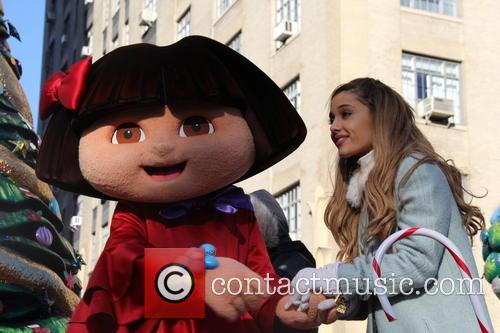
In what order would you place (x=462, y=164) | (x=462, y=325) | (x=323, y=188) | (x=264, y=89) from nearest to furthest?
1. (x=462, y=325)
2. (x=264, y=89)
3. (x=323, y=188)
4. (x=462, y=164)

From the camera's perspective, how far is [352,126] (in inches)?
109

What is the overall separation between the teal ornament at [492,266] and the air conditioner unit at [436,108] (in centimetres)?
752

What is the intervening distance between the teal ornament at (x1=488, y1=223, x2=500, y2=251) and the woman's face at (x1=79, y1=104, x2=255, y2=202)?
3.38m

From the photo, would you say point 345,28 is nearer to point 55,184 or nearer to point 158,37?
point 158,37

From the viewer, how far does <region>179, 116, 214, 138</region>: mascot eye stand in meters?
2.65

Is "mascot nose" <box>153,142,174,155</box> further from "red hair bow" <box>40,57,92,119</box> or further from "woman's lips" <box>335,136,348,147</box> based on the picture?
"woman's lips" <box>335,136,348,147</box>

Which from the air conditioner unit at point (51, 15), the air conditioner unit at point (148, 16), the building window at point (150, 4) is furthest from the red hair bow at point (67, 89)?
the air conditioner unit at point (51, 15)

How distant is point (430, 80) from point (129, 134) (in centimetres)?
1128

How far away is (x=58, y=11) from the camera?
31.8 meters

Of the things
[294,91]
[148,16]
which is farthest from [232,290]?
[148,16]

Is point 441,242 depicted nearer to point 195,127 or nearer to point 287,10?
point 195,127

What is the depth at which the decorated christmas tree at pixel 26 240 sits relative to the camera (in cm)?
322

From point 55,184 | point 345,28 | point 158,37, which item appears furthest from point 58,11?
point 55,184

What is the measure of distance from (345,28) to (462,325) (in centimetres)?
1043
